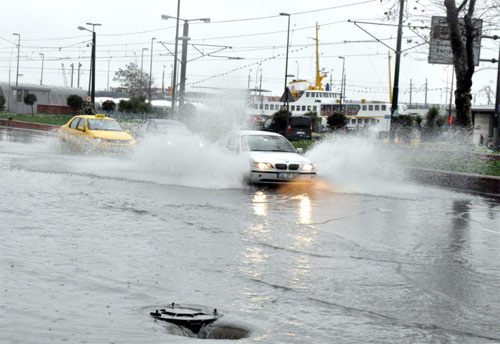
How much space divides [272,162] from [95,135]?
9591 millimetres

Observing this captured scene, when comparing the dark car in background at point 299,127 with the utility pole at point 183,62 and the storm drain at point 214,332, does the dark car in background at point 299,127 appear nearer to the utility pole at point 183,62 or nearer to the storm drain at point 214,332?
the utility pole at point 183,62

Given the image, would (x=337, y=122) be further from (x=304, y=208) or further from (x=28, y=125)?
(x=304, y=208)

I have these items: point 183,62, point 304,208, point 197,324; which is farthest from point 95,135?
point 197,324

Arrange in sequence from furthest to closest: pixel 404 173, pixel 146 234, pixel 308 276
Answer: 1. pixel 404 173
2. pixel 146 234
3. pixel 308 276

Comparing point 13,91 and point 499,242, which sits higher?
point 13,91

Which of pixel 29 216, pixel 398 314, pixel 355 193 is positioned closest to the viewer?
pixel 398 314

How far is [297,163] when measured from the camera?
16.0 metres

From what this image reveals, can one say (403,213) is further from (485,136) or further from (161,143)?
(485,136)

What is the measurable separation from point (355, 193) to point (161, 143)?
229 inches

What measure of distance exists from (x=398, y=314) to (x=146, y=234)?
4250 millimetres

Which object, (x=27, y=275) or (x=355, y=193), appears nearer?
(x=27, y=275)

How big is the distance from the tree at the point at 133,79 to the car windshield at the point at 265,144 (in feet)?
302

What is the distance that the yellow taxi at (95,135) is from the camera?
23.2 meters

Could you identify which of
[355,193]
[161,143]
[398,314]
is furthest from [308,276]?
[161,143]
